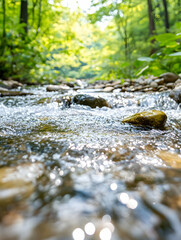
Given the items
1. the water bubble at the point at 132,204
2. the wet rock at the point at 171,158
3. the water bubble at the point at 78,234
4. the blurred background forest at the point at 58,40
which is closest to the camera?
the water bubble at the point at 78,234

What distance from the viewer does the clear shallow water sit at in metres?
0.46

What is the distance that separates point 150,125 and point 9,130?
1.33m

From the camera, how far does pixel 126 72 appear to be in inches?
286

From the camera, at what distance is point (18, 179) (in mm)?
672

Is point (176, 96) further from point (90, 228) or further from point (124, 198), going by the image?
point (90, 228)

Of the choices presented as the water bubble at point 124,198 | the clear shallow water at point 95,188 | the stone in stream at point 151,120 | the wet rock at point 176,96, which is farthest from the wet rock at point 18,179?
the wet rock at point 176,96

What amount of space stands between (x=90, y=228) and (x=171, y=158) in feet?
2.22

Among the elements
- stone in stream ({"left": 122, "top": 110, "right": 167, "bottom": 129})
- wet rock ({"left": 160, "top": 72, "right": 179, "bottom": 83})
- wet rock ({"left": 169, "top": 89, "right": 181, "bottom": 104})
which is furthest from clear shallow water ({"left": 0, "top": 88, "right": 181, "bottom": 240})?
wet rock ({"left": 160, "top": 72, "right": 179, "bottom": 83})

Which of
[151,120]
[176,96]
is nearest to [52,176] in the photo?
[151,120]

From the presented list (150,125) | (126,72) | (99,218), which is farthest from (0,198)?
(126,72)

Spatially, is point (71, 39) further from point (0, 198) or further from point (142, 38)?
point (0, 198)

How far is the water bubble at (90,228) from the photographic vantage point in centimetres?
45

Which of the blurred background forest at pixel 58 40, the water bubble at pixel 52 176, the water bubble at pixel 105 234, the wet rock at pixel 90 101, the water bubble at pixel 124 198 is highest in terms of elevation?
the blurred background forest at pixel 58 40

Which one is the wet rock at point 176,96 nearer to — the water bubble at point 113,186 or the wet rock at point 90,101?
the wet rock at point 90,101
